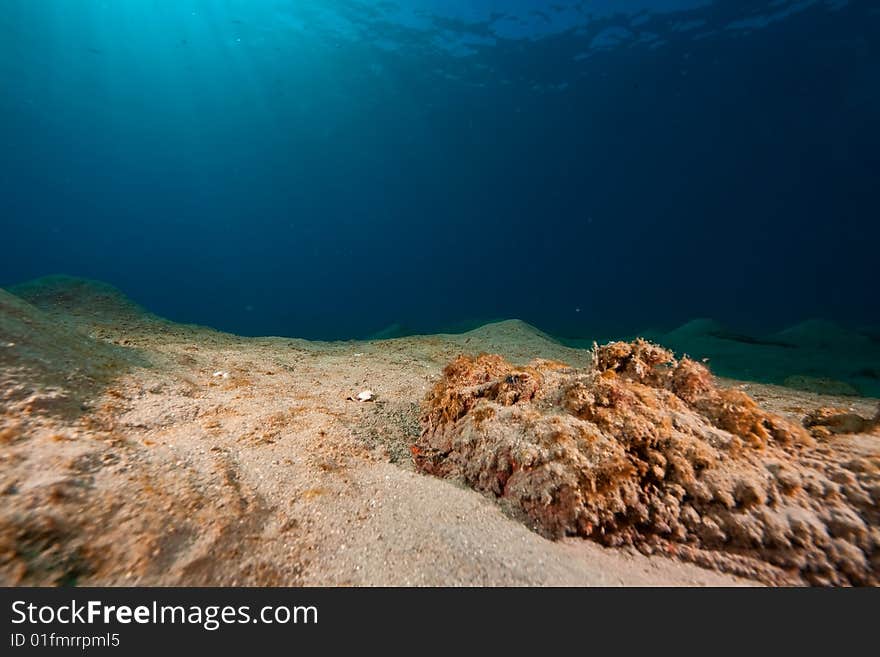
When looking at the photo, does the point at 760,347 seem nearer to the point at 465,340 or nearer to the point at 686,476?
the point at 465,340

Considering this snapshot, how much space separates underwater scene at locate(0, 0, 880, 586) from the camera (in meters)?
1.99

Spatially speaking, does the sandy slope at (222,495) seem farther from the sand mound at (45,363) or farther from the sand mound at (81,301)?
the sand mound at (81,301)

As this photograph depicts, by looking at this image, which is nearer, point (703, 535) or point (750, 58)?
point (703, 535)

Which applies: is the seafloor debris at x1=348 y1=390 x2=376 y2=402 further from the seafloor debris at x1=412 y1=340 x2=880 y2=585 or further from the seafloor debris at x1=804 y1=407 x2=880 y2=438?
the seafloor debris at x1=804 y1=407 x2=880 y2=438

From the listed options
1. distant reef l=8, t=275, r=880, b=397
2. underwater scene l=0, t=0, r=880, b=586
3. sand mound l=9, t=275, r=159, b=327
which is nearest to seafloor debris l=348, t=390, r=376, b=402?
underwater scene l=0, t=0, r=880, b=586

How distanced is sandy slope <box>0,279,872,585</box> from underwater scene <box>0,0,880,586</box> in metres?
0.02

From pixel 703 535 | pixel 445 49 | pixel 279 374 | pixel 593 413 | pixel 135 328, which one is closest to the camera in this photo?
pixel 703 535

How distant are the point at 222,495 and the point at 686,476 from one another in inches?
122

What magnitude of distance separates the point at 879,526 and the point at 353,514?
3086 mm

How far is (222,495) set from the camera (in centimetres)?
235

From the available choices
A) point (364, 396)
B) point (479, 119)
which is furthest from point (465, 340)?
point (479, 119)

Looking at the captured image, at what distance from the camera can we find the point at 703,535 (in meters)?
2.06
